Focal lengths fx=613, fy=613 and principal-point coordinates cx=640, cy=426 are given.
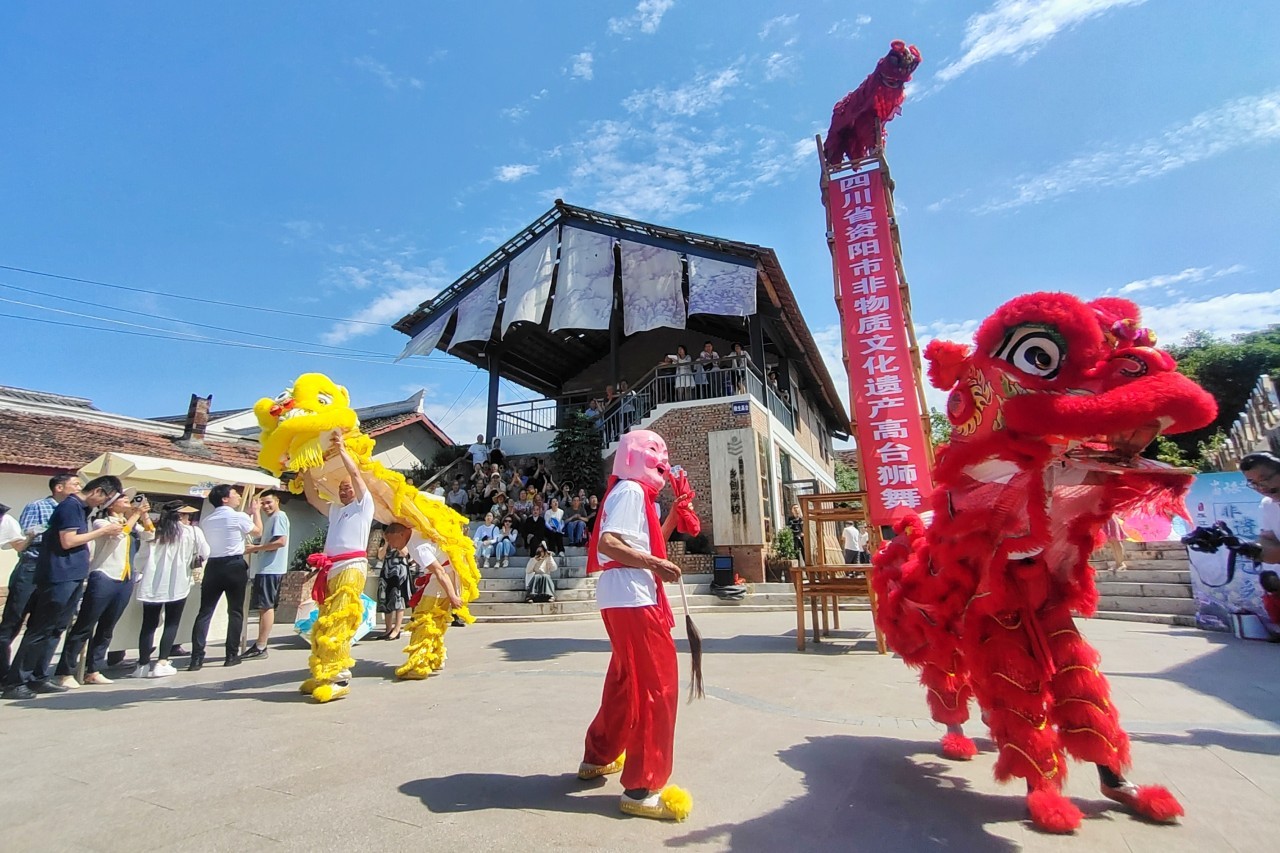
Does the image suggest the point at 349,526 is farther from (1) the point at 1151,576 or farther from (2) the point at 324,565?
(1) the point at 1151,576

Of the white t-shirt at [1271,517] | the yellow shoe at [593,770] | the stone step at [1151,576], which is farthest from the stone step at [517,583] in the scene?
the white t-shirt at [1271,517]

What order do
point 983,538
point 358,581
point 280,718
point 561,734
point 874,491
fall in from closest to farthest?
point 983,538, point 561,734, point 280,718, point 358,581, point 874,491

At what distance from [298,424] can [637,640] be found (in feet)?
10.6

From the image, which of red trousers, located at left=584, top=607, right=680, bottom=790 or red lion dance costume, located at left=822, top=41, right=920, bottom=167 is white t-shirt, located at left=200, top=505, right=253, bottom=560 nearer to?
red trousers, located at left=584, top=607, right=680, bottom=790

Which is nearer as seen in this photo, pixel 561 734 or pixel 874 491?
Result: pixel 561 734

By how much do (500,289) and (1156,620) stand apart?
48.5 feet

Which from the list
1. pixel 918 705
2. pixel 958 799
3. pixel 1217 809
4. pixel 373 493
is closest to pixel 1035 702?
pixel 958 799

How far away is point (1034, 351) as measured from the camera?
7.21 ft

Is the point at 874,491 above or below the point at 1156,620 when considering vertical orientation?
above

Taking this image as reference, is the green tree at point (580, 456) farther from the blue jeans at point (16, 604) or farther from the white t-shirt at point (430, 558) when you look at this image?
the blue jeans at point (16, 604)

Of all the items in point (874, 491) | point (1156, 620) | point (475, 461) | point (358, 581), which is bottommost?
point (1156, 620)

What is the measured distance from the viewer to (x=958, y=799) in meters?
2.43

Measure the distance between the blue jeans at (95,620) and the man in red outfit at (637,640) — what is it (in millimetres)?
4692

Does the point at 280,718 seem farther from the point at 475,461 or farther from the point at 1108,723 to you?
the point at 475,461
